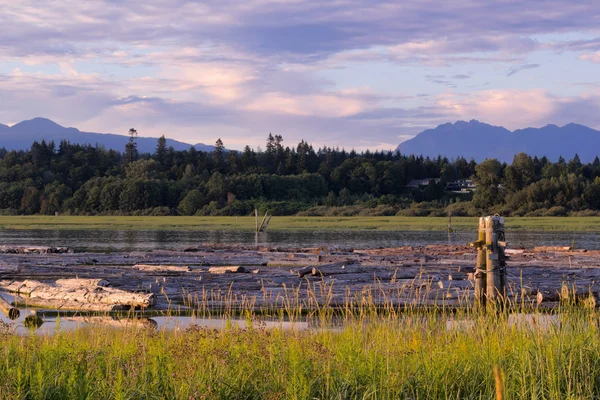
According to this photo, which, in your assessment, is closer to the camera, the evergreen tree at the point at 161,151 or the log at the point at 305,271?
the log at the point at 305,271

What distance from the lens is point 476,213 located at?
84062 millimetres

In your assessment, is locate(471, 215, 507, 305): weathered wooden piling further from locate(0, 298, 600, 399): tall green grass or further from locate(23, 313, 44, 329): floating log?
locate(23, 313, 44, 329): floating log

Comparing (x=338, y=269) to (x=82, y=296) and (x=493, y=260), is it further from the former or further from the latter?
(x=493, y=260)

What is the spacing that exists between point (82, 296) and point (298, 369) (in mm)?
8678

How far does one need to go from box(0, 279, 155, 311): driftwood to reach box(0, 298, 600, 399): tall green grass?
568 cm

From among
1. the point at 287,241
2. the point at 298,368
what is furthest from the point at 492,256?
the point at 287,241

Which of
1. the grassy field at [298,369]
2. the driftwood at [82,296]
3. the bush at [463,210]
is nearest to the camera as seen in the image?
the grassy field at [298,369]

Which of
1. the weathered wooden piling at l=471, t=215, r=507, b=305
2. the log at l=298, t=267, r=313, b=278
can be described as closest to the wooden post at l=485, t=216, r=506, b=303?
the weathered wooden piling at l=471, t=215, r=507, b=305

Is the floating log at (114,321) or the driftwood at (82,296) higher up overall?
the driftwood at (82,296)

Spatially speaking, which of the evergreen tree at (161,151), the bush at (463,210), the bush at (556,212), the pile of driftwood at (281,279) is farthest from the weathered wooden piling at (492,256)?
the evergreen tree at (161,151)

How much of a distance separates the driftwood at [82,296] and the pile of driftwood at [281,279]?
0.02 m

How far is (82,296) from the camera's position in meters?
15.0

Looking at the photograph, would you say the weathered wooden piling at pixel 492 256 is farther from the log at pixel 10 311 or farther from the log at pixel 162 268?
the log at pixel 162 268

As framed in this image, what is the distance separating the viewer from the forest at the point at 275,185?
3413 inches
